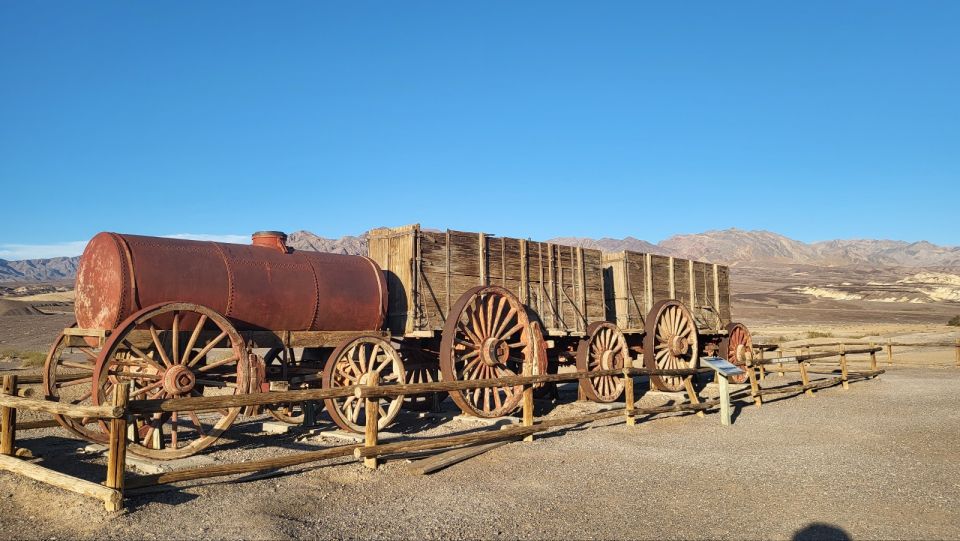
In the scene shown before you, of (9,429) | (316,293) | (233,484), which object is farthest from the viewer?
(316,293)

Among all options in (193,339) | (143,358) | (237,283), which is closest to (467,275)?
(237,283)

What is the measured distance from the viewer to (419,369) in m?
12.2

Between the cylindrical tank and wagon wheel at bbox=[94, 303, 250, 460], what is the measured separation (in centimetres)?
39

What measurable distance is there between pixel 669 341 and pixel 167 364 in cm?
1052

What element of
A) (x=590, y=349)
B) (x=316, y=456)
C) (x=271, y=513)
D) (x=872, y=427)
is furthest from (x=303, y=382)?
(x=872, y=427)

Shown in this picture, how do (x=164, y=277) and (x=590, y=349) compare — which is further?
(x=590, y=349)

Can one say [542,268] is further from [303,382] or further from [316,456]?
[316,456]

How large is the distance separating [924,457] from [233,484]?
307 inches

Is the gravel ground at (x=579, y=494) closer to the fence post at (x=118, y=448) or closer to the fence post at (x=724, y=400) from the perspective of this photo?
the fence post at (x=118, y=448)

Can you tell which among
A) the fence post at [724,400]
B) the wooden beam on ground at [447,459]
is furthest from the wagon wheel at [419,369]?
the fence post at [724,400]

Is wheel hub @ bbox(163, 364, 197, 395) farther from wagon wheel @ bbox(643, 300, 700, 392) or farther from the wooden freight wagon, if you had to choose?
wagon wheel @ bbox(643, 300, 700, 392)

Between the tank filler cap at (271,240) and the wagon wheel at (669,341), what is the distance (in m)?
7.89

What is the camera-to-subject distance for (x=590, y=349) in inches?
532

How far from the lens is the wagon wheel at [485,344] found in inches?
412
